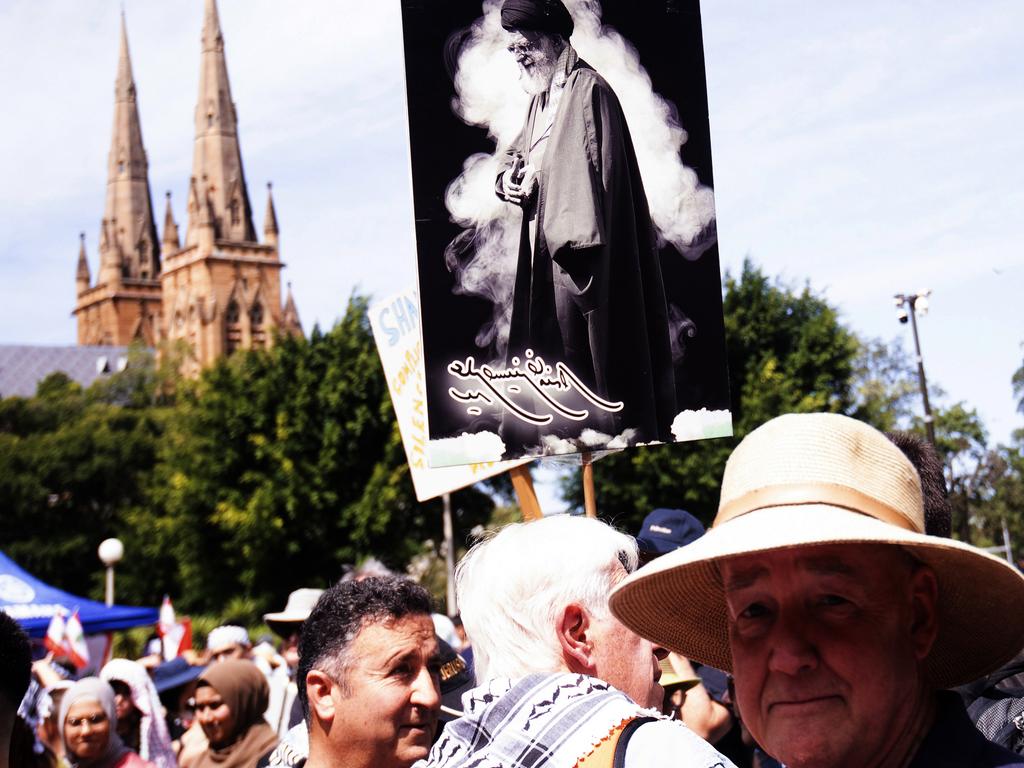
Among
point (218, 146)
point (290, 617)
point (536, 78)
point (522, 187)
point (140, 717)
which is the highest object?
point (218, 146)

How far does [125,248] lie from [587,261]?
148 metres

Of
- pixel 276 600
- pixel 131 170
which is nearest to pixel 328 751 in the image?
pixel 276 600

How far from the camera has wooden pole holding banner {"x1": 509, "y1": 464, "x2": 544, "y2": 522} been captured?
513 centimetres

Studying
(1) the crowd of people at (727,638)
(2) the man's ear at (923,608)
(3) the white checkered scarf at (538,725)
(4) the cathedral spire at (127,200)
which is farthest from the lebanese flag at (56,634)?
(4) the cathedral spire at (127,200)

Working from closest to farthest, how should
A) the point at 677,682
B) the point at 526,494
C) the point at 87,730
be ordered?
the point at 526,494, the point at 677,682, the point at 87,730

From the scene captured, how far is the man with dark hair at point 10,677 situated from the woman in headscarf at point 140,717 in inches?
155

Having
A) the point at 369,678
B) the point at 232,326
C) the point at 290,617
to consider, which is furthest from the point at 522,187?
the point at 232,326

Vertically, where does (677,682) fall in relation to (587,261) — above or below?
below

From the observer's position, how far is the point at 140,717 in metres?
7.98

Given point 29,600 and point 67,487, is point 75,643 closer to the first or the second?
point 29,600

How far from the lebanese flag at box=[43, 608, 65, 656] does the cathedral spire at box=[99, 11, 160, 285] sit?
5273 inches

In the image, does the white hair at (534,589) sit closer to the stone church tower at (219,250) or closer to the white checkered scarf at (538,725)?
the white checkered scarf at (538,725)

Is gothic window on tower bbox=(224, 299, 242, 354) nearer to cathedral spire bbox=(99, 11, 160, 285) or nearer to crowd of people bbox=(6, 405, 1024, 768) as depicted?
cathedral spire bbox=(99, 11, 160, 285)

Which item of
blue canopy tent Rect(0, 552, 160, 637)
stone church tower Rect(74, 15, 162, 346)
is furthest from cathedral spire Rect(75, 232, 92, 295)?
blue canopy tent Rect(0, 552, 160, 637)
